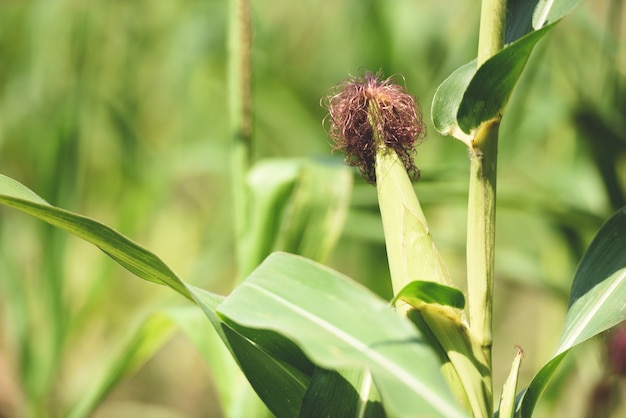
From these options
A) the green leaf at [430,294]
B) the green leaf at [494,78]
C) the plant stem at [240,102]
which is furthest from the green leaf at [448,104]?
the plant stem at [240,102]

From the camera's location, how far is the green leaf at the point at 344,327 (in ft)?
1.30

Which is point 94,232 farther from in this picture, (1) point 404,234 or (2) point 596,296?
(2) point 596,296

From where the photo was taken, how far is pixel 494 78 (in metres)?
0.50

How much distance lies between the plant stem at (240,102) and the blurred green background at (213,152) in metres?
0.18

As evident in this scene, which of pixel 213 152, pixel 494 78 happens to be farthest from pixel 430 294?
pixel 213 152

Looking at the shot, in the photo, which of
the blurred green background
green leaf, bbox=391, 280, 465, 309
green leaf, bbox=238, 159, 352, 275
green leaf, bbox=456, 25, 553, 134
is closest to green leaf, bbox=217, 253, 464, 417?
green leaf, bbox=391, 280, 465, 309

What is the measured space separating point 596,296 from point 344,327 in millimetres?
248

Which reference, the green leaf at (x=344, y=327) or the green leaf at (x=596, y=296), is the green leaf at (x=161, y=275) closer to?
the green leaf at (x=344, y=327)

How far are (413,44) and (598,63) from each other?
446 millimetres

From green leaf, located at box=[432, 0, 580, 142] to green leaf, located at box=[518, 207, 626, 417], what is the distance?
16 cm

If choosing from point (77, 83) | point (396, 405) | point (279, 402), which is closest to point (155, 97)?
point (77, 83)

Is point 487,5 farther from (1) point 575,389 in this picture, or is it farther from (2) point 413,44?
(1) point 575,389

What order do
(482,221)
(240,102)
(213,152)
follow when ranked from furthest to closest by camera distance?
(213,152)
(240,102)
(482,221)

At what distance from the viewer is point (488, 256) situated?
533 millimetres
